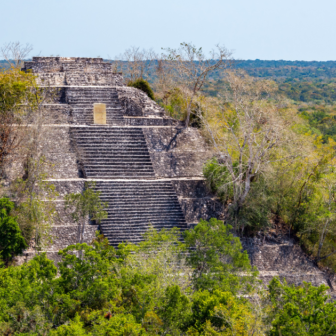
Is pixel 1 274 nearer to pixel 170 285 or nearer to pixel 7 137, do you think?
pixel 170 285

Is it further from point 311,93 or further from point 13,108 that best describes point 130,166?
point 311,93

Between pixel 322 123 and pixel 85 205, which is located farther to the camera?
pixel 322 123

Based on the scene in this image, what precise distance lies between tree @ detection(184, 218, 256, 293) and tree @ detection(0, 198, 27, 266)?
4534mm

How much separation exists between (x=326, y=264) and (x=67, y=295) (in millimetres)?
9832

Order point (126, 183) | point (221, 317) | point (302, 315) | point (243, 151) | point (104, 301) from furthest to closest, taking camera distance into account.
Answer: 1. point (243, 151)
2. point (126, 183)
3. point (104, 301)
4. point (302, 315)
5. point (221, 317)

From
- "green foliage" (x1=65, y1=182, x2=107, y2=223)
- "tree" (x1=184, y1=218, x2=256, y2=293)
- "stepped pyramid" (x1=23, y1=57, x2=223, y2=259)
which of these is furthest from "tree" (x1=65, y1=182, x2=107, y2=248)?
"tree" (x1=184, y1=218, x2=256, y2=293)

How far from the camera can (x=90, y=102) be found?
742 inches

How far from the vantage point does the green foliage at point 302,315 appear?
27.4 feet

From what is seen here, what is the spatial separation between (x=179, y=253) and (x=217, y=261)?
0.96 meters

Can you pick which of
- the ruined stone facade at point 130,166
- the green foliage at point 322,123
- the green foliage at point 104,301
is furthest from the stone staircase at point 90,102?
the green foliage at point 322,123

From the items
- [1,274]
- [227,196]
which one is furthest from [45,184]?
[227,196]

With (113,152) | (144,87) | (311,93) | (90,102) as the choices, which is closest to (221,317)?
(113,152)

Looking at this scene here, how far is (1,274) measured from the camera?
9.99 meters

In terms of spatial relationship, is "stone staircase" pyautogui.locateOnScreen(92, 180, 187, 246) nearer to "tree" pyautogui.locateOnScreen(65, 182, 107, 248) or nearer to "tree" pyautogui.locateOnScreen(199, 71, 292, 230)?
"tree" pyautogui.locateOnScreen(65, 182, 107, 248)
